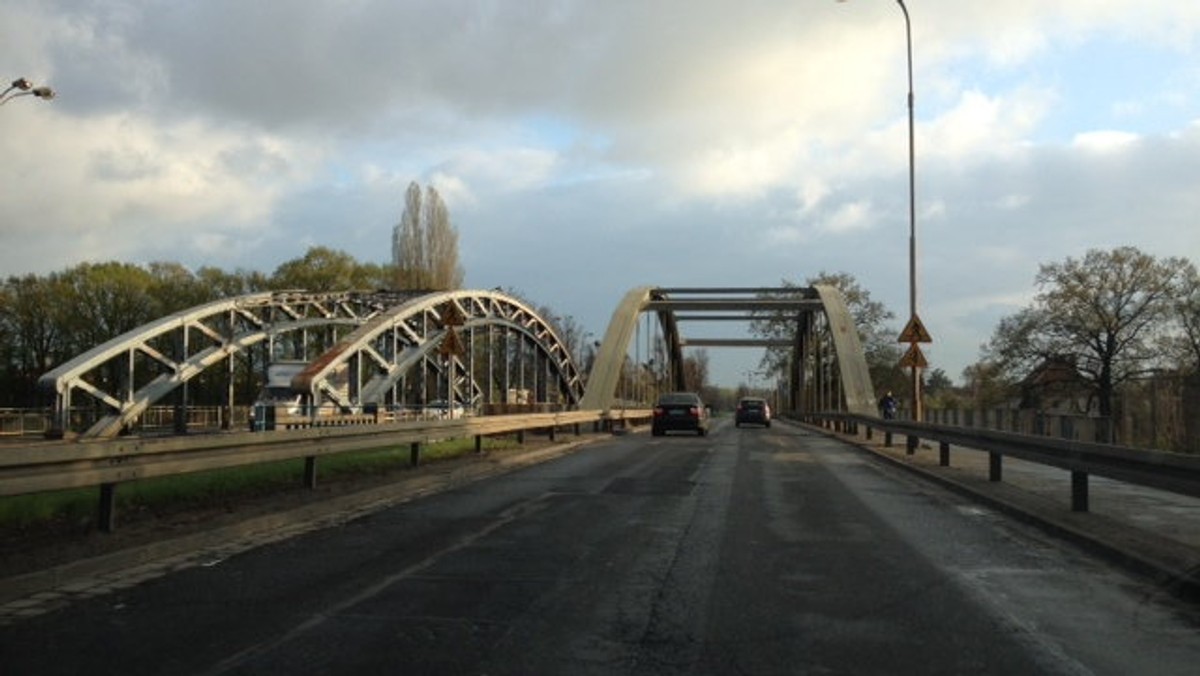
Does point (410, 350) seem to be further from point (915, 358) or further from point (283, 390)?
point (915, 358)

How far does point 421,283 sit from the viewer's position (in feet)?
262

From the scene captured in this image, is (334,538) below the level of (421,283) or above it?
below

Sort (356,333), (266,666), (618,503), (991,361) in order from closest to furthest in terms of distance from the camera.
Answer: (266,666) < (618,503) < (356,333) < (991,361)

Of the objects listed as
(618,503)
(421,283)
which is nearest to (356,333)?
(421,283)

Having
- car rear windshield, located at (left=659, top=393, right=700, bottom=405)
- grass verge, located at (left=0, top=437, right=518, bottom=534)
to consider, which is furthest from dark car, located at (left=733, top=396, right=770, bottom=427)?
grass verge, located at (left=0, top=437, right=518, bottom=534)

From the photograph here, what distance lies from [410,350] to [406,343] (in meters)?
1.23

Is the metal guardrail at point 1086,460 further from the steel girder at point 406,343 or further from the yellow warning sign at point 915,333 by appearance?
the steel girder at point 406,343

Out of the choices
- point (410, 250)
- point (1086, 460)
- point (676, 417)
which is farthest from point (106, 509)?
point (410, 250)

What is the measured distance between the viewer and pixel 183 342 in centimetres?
5425

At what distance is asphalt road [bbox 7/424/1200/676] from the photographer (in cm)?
559

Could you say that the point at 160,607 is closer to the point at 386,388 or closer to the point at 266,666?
the point at 266,666

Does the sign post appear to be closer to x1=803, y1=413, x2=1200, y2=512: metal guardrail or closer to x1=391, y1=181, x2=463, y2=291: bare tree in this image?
x1=803, y1=413, x2=1200, y2=512: metal guardrail

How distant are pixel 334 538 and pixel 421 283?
71.0 metres

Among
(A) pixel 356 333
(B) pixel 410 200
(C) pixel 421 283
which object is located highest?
(B) pixel 410 200
